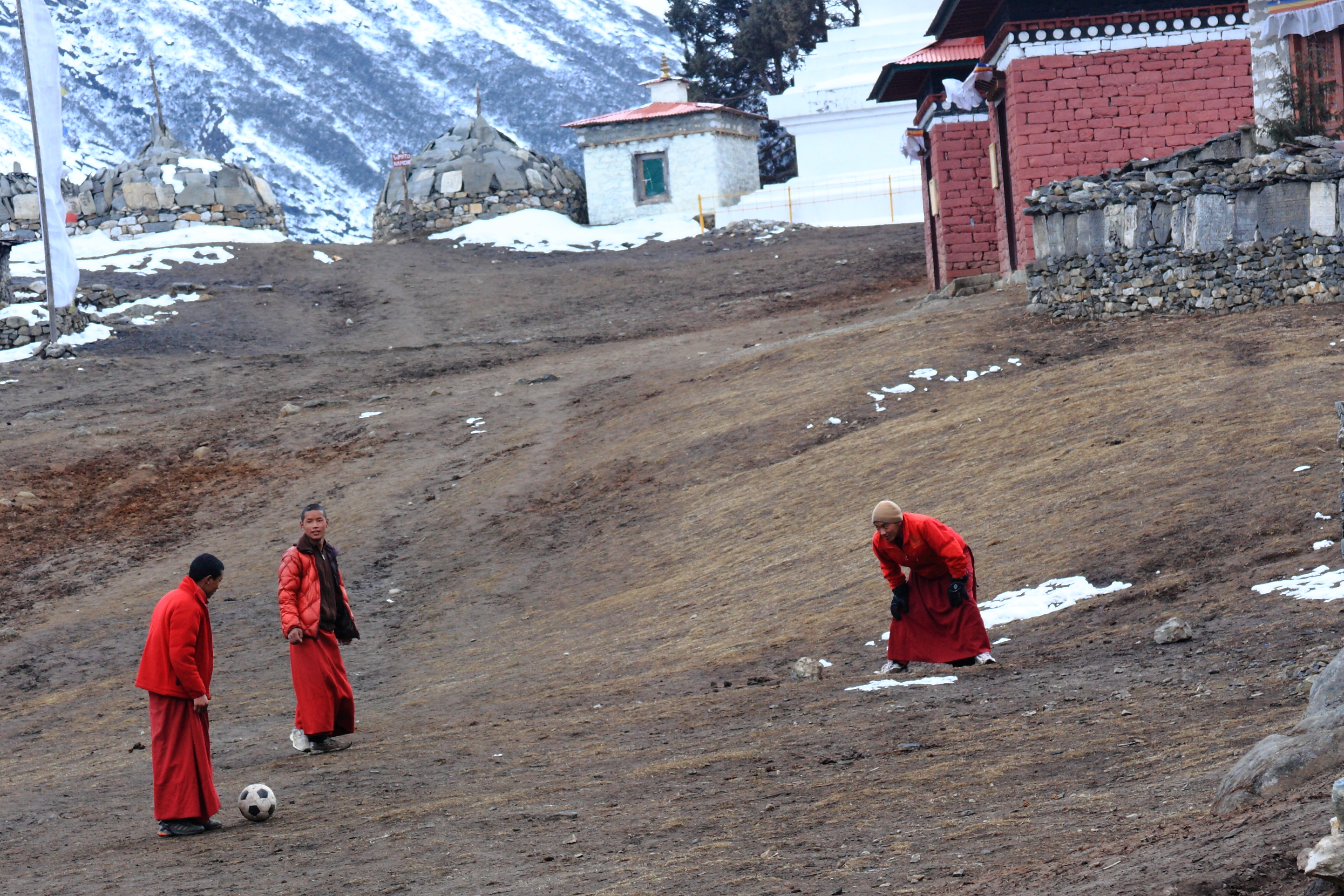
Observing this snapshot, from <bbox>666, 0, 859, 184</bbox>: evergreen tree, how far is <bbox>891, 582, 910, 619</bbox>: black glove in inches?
1549

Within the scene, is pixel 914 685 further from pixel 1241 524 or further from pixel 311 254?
pixel 311 254

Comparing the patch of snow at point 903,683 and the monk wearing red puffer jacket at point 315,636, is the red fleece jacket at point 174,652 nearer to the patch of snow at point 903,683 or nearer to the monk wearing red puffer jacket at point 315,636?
the monk wearing red puffer jacket at point 315,636

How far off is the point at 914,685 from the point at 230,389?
17.5m

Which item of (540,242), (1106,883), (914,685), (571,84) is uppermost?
(571,84)

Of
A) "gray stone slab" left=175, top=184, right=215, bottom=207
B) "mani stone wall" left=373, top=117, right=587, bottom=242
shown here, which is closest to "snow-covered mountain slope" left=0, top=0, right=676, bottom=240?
"mani stone wall" left=373, top=117, right=587, bottom=242

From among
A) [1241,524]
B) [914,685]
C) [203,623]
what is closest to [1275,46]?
[1241,524]

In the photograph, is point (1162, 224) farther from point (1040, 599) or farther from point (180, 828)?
point (180, 828)

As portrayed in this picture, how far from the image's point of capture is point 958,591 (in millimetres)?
7754

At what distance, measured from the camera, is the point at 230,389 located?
22.8 metres

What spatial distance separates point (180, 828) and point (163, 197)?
33.4 metres

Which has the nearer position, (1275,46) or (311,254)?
(1275,46)

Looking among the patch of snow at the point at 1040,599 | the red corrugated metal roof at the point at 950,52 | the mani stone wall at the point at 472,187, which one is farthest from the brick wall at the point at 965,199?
the mani stone wall at the point at 472,187

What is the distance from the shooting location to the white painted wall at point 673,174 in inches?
1492

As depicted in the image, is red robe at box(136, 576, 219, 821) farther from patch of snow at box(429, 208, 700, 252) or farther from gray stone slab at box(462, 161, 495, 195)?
gray stone slab at box(462, 161, 495, 195)
